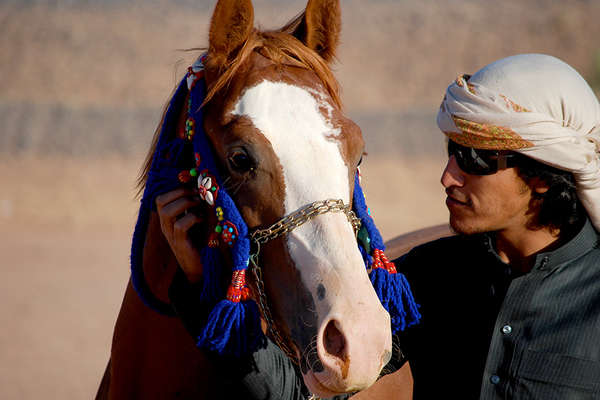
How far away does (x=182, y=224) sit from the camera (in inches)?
86.7

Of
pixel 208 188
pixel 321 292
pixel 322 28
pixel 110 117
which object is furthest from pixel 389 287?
pixel 110 117

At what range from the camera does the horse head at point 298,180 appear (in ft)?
6.11

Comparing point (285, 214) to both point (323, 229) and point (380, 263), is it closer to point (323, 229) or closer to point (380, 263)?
point (323, 229)

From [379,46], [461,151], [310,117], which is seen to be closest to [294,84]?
[310,117]

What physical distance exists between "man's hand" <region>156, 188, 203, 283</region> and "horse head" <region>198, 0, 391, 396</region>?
19cm

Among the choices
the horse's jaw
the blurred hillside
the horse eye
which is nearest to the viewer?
the horse's jaw

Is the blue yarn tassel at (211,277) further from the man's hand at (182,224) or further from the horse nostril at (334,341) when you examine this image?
the horse nostril at (334,341)

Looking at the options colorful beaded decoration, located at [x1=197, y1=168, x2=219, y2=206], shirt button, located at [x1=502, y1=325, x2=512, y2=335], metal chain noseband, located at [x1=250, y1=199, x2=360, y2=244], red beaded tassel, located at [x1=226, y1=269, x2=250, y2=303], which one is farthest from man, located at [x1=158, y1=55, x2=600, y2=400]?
metal chain noseband, located at [x1=250, y1=199, x2=360, y2=244]

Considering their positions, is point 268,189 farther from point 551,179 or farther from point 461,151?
point 551,179

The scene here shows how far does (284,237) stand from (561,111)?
114cm

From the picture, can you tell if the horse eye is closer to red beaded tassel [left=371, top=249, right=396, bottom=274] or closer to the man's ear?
red beaded tassel [left=371, top=249, right=396, bottom=274]

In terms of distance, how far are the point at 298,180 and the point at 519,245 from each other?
Result: 1.00 m

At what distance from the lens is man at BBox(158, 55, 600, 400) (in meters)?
2.18

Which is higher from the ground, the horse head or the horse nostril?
the horse head
